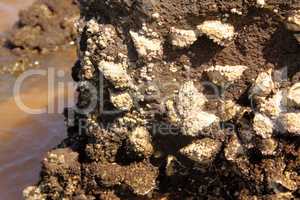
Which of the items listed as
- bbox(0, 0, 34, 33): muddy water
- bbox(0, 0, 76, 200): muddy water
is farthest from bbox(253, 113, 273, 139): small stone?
bbox(0, 0, 34, 33): muddy water

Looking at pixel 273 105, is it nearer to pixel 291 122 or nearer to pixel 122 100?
pixel 291 122

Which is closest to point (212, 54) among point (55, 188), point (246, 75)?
point (246, 75)

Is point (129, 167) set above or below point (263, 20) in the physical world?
below

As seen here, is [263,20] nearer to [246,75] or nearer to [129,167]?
[246,75]

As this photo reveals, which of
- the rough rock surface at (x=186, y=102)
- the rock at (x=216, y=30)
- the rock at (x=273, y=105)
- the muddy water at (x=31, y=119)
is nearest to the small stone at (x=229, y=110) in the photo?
the rough rock surface at (x=186, y=102)

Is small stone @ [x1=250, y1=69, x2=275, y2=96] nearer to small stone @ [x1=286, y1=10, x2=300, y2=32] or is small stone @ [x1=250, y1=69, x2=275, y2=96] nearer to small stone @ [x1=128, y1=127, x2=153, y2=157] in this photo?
small stone @ [x1=286, y1=10, x2=300, y2=32]

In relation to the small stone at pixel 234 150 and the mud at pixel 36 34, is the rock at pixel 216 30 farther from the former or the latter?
→ the mud at pixel 36 34
